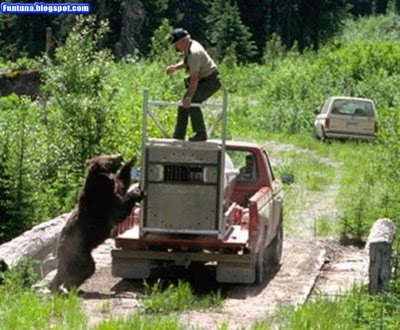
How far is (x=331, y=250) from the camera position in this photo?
55.4ft

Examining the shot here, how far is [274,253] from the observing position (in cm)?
1483

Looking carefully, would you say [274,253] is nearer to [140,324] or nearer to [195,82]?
[195,82]

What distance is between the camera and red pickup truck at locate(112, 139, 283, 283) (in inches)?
498

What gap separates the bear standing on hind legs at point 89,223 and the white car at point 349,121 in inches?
815

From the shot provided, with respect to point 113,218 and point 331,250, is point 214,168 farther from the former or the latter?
point 331,250

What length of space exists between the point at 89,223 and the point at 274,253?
3453mm

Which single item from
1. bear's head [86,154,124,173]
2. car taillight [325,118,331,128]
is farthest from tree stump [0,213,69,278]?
car taillight [325,118,331,128]

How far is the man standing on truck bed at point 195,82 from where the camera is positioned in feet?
42.6

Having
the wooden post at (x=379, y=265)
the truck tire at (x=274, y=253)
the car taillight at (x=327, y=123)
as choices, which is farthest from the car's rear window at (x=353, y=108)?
the wooden post at (x=379, y=265)

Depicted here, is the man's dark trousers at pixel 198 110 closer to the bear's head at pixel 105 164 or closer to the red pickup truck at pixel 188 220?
the red pickup truck at pixel 188 220

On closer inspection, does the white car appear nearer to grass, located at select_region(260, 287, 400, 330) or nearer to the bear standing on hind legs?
the bear standing on hind legs

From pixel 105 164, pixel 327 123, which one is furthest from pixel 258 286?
pixel 327 123

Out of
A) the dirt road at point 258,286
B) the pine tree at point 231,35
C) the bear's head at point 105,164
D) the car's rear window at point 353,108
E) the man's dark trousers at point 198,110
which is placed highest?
the pine tree at point 231,35

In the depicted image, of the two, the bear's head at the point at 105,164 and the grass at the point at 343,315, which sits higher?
the bear's head at the point at 105,164
